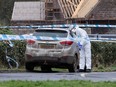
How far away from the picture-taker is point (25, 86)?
10.7 m

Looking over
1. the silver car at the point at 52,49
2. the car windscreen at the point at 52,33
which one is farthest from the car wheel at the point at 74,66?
the car windscreen at the point at 52,33

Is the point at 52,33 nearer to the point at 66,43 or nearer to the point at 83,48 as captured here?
the point at 66,43

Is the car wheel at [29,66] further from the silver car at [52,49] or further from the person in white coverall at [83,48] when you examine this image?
the person in white coverall at [83,48]

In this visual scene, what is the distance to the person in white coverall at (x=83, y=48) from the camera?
1753 centimetres

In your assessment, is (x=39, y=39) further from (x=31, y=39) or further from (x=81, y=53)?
(x=81, y=53)

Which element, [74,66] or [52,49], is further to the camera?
[74,66]

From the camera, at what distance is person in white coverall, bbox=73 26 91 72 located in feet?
57.5

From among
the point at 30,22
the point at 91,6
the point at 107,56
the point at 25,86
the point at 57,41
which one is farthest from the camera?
the point at 30,22

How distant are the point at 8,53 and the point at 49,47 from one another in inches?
166

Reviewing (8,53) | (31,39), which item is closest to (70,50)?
(31,39)

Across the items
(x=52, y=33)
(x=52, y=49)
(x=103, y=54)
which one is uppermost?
(x=52, y=33)

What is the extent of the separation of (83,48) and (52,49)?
1.80 metres

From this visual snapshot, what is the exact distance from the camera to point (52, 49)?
649 inches

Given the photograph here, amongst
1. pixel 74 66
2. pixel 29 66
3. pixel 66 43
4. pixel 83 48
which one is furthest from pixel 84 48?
pixel 29 66
